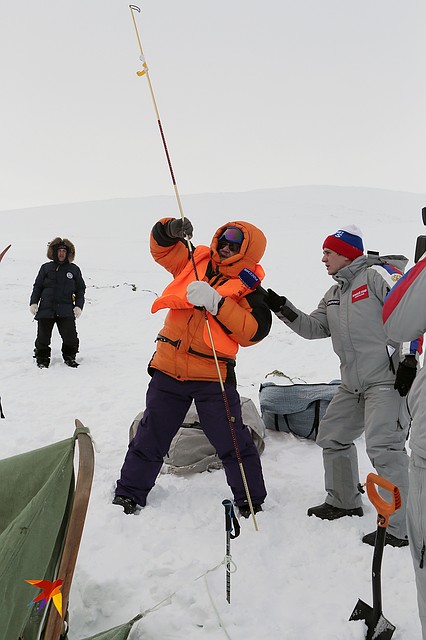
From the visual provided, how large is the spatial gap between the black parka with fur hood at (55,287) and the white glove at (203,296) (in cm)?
545

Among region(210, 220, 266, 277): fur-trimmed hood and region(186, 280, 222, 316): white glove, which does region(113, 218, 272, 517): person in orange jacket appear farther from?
region(186, 280, 222, 316): white glove

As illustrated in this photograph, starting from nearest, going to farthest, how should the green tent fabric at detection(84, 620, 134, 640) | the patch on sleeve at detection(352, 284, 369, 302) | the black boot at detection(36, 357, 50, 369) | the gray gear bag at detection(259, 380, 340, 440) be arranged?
the green tent fabric at detection(84, 620, 134, 640) → the patch on sleeve at detection(352, 284, 369, 302) → the gray gear bag at detection(259, 380, 340, 440) → the black boot at detection(36, 357, 50, 369)

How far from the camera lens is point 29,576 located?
6.37 ft

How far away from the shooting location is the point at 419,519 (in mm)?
2021

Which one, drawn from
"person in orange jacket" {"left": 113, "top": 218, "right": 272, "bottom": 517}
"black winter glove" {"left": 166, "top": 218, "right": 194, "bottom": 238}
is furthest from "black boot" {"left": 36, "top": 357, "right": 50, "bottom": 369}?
"black winter glove" {"left": 166, "top": 218, "right": 194, "bottom": 238}

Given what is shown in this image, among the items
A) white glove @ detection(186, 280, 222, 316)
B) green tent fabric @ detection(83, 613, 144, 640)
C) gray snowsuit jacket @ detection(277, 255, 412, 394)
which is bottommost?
green tent fabric @ detection(83, 613, 144, 640)

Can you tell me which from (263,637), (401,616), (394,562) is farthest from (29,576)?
(394,562)

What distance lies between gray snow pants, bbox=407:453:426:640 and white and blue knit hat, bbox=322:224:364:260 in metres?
1.93

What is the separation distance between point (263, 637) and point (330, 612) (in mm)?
424

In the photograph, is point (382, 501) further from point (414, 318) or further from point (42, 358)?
point (42, 358)

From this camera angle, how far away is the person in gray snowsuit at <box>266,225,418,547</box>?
343 centimetres

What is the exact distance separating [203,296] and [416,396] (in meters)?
1.74

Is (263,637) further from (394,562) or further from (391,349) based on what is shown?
(391,349)

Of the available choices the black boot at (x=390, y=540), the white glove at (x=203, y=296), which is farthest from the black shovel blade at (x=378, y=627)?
the white glove at (x=203, y=296)
